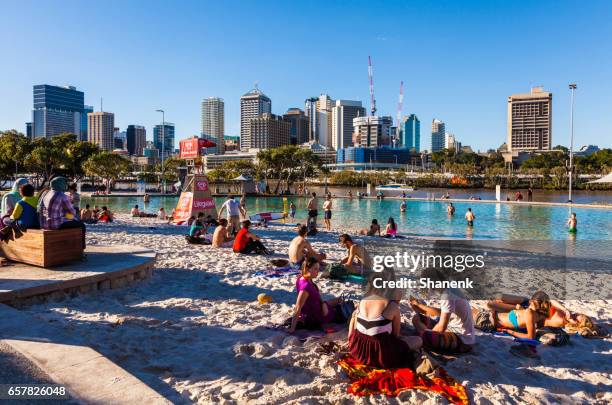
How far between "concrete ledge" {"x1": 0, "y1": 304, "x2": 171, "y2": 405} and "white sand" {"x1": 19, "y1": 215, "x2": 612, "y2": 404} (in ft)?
1.05

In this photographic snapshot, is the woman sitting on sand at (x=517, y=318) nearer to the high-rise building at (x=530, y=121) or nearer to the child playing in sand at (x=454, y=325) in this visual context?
the child playing in sand at (x=454, y=325)

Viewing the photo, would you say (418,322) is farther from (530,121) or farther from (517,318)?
(530,121)

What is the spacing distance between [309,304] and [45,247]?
14.8 ft

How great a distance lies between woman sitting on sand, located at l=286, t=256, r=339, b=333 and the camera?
212 inches

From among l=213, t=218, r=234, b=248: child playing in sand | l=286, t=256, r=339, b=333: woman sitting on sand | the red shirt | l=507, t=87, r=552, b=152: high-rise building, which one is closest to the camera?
l=286, t=256, r=339, b=333: woman sitting on sand

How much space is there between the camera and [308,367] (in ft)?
14.6

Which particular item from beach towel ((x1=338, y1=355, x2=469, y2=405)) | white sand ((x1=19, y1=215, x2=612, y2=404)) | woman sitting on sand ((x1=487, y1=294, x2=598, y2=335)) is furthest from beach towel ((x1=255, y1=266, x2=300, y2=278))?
beach towel ((x1=338, y1=355, x2=469, y2=405))

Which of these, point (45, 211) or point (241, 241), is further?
point (241, 241)

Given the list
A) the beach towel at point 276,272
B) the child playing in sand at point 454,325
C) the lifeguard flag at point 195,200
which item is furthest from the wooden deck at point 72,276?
the lifeguard flag at point 195,200

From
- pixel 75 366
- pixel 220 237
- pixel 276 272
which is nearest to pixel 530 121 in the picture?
pixel 220 237

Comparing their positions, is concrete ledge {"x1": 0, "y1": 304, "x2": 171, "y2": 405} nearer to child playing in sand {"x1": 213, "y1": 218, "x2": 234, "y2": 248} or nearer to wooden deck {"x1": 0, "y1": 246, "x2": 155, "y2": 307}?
wooden deck {"x1": 0, "y1": 246, "x2": 155, "y2": 307}

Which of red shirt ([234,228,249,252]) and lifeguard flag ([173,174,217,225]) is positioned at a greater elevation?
lifeguard flag ([173,174,217,225])

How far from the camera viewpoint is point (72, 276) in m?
6.82

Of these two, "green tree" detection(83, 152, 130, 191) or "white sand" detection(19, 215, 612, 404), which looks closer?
"white sand" detection(19, 215, 612, 404)
